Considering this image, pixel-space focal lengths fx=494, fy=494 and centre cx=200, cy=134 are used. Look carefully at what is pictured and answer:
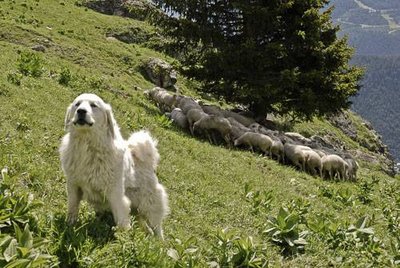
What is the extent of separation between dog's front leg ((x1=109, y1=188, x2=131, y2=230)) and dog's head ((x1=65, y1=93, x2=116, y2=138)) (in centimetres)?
76

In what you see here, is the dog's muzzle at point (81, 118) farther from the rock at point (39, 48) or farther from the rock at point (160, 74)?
the rock at point (160, 74)

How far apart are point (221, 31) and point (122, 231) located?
1805 centimetres


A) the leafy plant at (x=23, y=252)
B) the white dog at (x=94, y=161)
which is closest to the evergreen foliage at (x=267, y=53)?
the white dog at (x=94, y=161)

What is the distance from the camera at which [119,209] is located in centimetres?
582

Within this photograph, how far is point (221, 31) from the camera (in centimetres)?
2255

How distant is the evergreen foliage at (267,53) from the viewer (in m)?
20.7

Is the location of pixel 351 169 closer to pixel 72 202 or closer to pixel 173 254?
pixel 173 254

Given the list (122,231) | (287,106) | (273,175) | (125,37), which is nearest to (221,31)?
(287,106)

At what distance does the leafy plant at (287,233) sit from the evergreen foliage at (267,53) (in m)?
12.8

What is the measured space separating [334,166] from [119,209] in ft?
40.9

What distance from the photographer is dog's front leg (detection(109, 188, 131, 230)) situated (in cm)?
580

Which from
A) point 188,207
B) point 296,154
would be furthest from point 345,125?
point 188,207

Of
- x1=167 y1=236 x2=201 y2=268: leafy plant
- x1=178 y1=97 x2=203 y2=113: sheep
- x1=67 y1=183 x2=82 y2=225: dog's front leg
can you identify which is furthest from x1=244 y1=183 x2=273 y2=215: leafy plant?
x1=178 y1=97 x2=203 y2=113: sheep

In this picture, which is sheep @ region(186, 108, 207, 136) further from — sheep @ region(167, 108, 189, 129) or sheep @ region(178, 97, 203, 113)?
sheep @ region(178, 97, 203, 113)
